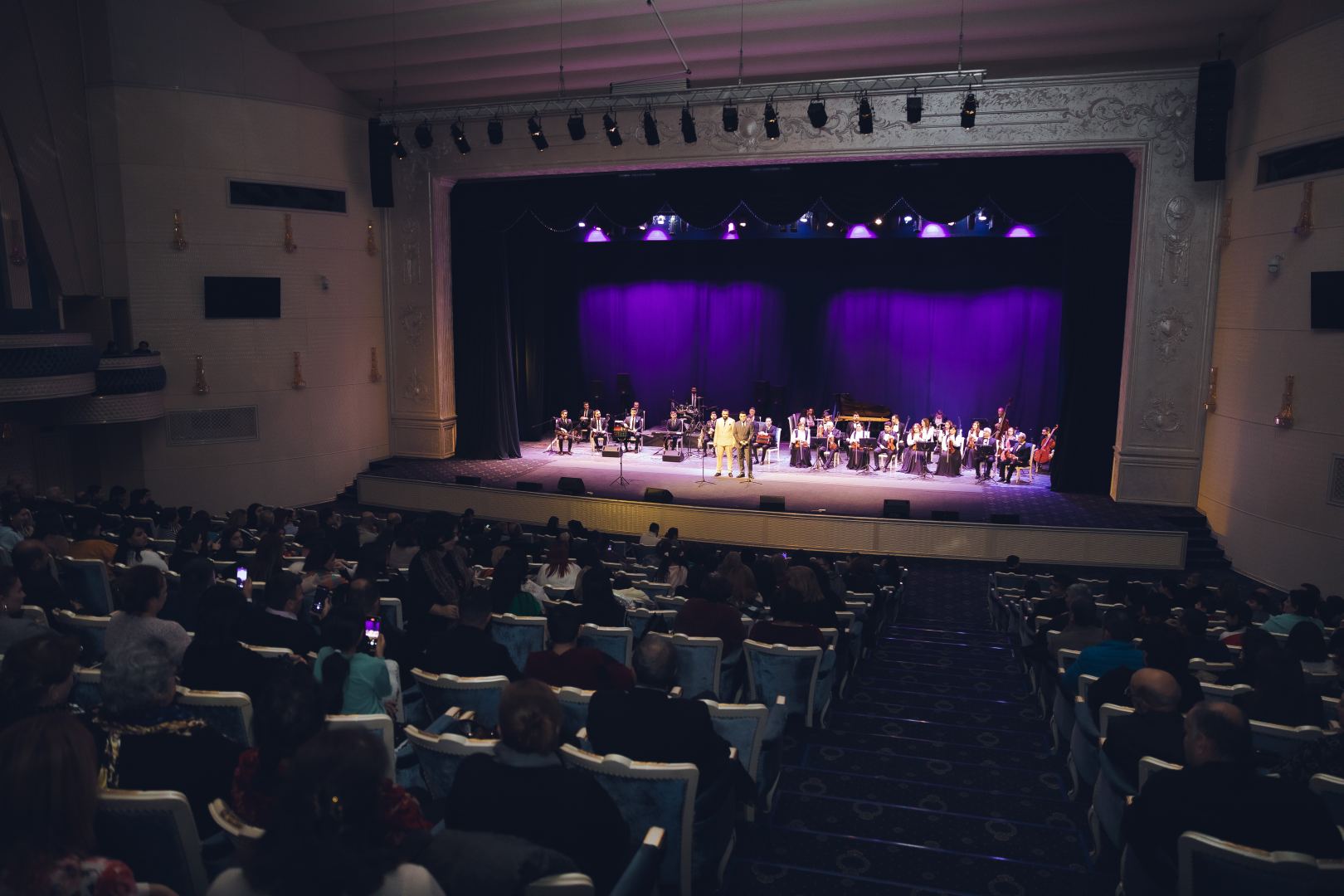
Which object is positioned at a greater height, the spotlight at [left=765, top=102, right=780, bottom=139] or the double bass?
the spotlight at [left=765, top=102, right=780, bottom=139]

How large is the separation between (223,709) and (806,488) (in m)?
12.0

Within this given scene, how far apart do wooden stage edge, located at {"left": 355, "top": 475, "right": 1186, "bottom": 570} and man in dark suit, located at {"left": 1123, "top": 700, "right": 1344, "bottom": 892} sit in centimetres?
867

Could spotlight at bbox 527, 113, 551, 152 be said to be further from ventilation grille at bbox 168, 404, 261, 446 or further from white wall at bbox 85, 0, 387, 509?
ventilation grille at bbox 168, 404, 261, 446

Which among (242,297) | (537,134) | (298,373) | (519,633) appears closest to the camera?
(519,633)

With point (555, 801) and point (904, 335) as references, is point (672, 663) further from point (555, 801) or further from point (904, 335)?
point (904, 335)

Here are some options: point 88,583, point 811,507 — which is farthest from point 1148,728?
point 811,507

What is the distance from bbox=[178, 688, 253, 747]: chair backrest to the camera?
11.0ft

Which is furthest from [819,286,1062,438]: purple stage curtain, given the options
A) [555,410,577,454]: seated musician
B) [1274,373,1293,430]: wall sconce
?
[1274,373,1293,430]: wall sconce

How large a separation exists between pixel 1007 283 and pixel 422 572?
1592cm

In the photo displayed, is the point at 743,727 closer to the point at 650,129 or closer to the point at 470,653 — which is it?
the point at 470,653

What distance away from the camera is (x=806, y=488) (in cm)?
1473

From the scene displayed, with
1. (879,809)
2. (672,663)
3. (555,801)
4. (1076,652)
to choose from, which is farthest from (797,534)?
(555,801)

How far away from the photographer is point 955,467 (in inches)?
627

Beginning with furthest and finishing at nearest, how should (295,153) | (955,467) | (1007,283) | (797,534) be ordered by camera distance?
(1007,283) → (955,467) → (295,153) → (797,534)
